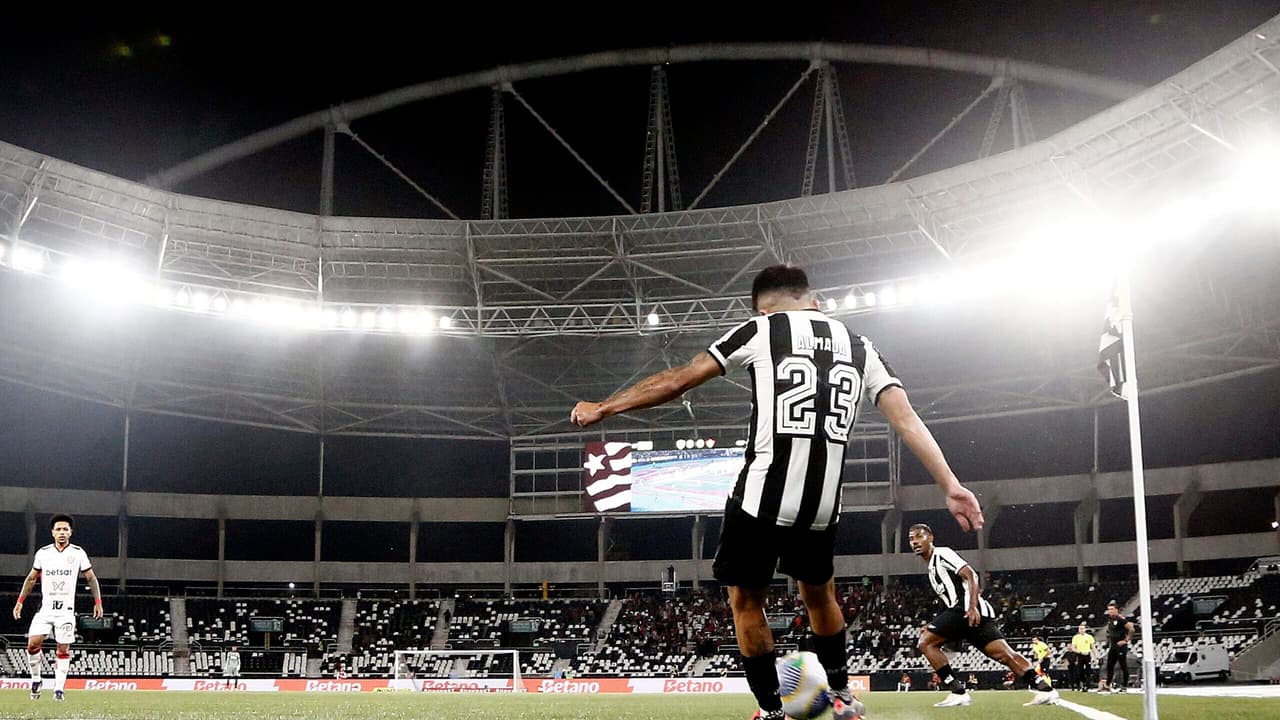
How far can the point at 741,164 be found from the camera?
119 feet

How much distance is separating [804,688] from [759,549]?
718mm

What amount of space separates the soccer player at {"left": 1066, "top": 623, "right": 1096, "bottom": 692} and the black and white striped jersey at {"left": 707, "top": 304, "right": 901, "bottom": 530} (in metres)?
20.2

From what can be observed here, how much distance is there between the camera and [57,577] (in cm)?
1338

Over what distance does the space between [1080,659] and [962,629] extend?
12562mm

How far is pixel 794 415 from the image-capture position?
5.17 meters

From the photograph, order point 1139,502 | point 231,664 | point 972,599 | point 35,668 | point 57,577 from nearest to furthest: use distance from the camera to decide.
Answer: point 1139,502, point 972,599, point 35,668, point 57,577, point 231,664

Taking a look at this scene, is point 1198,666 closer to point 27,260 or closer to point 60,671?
point 60,671

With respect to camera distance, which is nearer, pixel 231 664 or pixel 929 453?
pixel 929 453

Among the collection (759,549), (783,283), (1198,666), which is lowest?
(1198,666)

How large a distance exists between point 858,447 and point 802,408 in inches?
1349

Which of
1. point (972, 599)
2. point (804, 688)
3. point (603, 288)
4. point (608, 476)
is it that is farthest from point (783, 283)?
point (608, 476)

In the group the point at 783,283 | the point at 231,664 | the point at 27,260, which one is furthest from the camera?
the point at 231,664

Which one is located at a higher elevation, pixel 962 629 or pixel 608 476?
pixel 608 476

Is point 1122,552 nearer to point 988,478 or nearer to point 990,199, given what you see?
point 988,478
